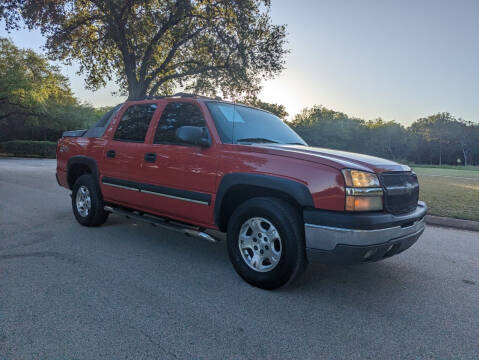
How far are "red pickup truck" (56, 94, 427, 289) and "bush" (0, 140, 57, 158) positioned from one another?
3065 cm

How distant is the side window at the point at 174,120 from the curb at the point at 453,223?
5477 millimetres

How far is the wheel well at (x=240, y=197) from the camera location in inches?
125

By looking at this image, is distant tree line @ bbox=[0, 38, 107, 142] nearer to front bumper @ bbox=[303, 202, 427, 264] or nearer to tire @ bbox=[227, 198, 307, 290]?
tire @ bbox=[227, 198, 307, 290]

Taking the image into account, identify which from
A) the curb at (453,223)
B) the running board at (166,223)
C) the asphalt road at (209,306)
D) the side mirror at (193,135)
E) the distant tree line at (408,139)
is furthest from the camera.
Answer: the distant tree line at (408,139)

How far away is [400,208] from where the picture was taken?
316 cm

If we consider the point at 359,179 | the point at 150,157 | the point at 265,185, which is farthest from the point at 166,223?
the point at 359,179

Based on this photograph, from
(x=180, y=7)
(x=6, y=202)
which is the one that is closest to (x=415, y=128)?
(x=180, y=7)

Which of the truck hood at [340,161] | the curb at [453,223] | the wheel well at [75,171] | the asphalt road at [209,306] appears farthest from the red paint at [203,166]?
the curb at [453,223]

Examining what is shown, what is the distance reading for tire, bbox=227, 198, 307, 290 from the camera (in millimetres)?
2977

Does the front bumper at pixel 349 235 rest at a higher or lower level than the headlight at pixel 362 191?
lower

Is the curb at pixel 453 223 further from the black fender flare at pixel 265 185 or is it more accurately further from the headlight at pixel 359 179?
the black fender flare at pixel 265 185

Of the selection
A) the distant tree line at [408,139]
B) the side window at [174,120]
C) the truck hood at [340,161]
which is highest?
the distant tree line at [408,139]

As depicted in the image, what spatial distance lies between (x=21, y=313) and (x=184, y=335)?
4.24ft

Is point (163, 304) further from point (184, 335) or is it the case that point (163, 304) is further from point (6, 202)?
point (6, 202)
